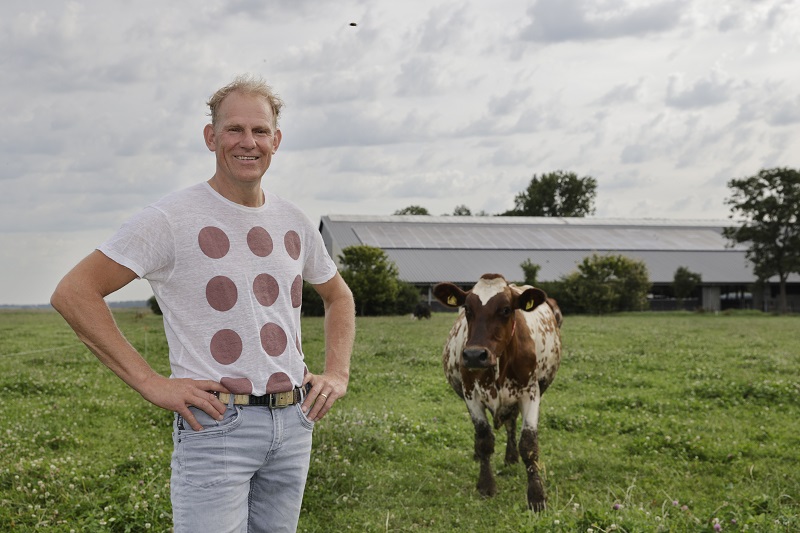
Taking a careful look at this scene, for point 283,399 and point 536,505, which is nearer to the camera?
point 283,399

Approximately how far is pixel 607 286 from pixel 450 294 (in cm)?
4357

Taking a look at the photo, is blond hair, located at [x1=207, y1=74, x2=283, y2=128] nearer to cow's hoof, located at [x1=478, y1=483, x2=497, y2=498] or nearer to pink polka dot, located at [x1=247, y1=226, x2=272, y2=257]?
pink polka dot, located at [x1=247, y1=226, x2=272, y2=257]

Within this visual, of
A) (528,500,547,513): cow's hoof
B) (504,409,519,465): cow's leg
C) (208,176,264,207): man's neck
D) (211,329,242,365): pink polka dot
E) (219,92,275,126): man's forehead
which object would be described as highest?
(219,92,275,126): man's forehead

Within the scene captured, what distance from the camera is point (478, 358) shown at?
262 inches

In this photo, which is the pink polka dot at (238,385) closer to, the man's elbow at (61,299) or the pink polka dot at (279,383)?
the pink polka dot at (279,383)

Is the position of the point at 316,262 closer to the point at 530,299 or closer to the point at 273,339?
the point at 273,339

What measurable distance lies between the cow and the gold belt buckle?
3629 millimetres

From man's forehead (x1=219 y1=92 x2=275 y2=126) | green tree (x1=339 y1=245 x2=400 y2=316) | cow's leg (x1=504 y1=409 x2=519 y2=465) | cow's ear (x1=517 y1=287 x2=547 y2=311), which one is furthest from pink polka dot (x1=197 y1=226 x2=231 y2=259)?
green tree (x1=339 y1=245 x2=400 y2=316)

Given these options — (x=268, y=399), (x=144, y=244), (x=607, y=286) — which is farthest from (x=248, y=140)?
(x=607, y=286)

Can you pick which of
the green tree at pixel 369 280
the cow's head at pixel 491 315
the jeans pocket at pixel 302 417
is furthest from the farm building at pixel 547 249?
the jeans pocket at pixel 302 417

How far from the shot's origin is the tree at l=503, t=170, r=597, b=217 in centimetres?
9906

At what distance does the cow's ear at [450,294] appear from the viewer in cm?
735

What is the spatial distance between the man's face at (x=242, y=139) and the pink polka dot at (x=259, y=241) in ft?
0.70

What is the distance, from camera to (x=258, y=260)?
3.22 meters
